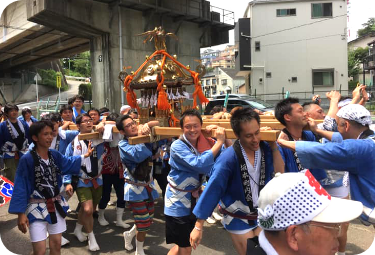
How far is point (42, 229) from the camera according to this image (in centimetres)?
318

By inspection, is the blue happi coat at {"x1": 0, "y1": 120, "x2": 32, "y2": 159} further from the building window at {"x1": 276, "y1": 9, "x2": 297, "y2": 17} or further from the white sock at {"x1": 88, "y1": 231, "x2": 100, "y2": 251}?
the building window at {"x1": 276, "y1": 9, "x2": 297, "y2": 17}

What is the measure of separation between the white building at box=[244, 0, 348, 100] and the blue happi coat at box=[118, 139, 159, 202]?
20408 millimetres

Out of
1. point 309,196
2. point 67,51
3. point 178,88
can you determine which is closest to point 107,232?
point 178,88

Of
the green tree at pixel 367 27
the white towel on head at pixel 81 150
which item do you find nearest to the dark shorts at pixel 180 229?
the white towel on head at pixel 81 150

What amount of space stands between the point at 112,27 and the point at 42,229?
40.1 feet

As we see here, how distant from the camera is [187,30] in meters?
17.2

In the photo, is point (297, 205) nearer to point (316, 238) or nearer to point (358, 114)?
point (316, 238)

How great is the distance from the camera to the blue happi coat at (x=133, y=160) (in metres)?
3.68

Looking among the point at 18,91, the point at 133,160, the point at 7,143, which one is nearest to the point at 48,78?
the point at 18,91

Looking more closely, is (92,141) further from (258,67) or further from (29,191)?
(258,67)

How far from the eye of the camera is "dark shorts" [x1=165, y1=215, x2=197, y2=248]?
313cm

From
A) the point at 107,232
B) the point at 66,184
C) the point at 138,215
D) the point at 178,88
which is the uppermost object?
the point at 178,88

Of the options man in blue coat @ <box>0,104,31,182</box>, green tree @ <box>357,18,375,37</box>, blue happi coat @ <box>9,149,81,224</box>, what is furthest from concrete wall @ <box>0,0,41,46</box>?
green tree @ <box>357,18,375,37</box>

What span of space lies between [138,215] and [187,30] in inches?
588
